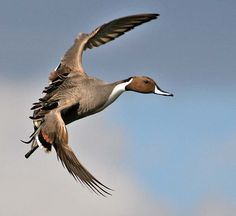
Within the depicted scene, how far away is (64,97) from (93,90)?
0.71 meters

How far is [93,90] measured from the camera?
20.9m

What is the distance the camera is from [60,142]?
1973 cm

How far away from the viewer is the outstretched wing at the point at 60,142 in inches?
740

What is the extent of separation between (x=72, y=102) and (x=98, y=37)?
4.50 meters

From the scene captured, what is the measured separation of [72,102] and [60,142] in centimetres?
125

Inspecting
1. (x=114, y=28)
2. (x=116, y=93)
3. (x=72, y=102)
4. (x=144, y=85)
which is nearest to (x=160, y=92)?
(x=144, y=85)

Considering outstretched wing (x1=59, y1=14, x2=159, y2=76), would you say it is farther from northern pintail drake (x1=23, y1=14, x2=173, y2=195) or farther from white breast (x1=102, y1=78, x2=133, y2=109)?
white breast (x1=102, y1=78, x2=133, y2=109)

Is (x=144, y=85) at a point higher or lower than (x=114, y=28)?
lower

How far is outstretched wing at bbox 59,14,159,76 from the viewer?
2288cm

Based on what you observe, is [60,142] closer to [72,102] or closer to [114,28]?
[72,102]

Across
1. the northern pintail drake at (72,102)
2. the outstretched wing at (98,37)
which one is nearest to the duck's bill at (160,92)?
the northern pintail drake at (72,102)

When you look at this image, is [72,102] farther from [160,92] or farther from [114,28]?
[114,28]

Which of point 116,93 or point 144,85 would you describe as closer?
point 116,93

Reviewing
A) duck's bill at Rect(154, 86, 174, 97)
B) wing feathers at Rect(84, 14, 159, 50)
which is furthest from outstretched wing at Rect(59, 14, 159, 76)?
duck's bill at Rect(154, 86, 174, 97)
